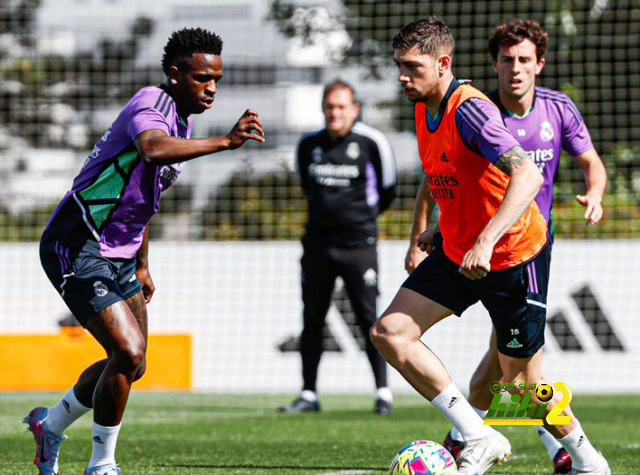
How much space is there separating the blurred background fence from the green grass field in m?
1.90

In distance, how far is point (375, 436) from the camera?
7926 millimetres

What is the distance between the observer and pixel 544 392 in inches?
227

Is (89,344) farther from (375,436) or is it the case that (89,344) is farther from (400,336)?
(400,336)

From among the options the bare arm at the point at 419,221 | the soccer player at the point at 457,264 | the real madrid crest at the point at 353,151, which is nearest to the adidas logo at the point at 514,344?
the soccer player at the point at 457,264

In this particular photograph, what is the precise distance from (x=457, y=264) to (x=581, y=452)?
3.81 feet

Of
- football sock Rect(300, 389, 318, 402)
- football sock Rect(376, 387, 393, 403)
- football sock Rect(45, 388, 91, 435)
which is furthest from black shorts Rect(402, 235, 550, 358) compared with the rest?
football sock Rect(300, 389, 318, 402)

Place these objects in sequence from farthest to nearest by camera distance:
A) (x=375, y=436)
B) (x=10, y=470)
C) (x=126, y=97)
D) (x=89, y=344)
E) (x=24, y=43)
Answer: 1. (x=24, y=43)
2. (x=126, y=97)
3. (x=89, y=344)
4. (x=375, y=436)
5. (x=10, y=470)

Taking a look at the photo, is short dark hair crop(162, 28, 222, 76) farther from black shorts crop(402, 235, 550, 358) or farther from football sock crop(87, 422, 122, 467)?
football sock crop(87, 422, 122, 467)

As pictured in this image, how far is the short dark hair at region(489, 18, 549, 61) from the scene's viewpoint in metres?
6.51

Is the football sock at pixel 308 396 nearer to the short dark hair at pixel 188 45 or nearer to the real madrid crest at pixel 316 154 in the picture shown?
the real madrid crest at pixel 316 154

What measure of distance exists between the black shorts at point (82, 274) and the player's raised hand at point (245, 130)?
98cm

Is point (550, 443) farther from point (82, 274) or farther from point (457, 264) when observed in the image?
point (82, 274)

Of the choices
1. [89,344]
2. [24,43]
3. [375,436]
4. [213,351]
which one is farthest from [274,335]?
[24,43]

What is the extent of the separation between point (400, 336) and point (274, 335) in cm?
756
